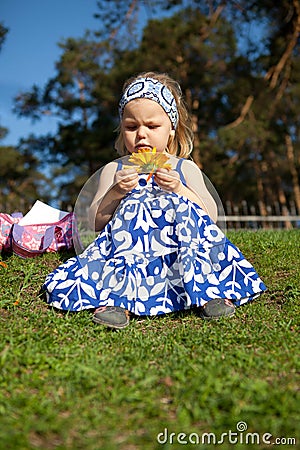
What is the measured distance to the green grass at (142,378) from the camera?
5.63 feet

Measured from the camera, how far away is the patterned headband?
370 centimetres

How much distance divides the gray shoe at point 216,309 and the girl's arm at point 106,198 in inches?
37.3

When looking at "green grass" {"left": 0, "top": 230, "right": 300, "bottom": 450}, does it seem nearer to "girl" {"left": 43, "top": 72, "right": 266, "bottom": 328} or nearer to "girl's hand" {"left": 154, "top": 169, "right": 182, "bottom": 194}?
"girl" {"left": 43, "top": 72, "right": 266, "bottom": 328}

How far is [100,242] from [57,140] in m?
22.4

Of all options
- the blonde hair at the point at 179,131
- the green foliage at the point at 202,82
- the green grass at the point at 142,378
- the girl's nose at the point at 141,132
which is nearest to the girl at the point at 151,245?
the girl's nose at the point at 141,132

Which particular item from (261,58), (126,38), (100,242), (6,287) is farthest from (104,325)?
(261,58)

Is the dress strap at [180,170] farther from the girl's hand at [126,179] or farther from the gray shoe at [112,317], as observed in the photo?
the gray shoe at [112,317]

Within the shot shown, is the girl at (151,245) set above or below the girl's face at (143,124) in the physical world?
below

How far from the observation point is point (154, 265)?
3.40 metres

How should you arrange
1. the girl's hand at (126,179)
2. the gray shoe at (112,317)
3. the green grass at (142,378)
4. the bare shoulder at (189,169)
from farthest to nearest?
the bare shoulder at (189,169) < the girl's hand at (126,179) < the gray shoe at (112,317) < the green grass at (142,378)

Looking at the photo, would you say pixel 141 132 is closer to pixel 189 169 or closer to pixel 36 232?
pixel 189 169

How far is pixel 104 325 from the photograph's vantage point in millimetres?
2955

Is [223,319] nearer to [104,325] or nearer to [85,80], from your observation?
[104,325]

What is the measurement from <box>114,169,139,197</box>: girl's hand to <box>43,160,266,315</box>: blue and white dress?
14 centimetres
